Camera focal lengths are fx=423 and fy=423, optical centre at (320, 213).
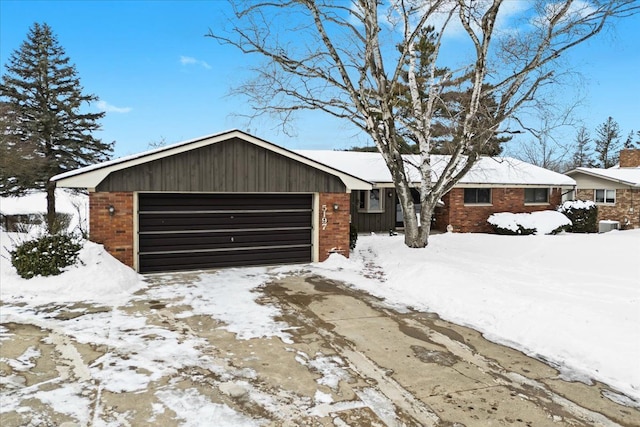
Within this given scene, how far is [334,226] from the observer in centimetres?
1164

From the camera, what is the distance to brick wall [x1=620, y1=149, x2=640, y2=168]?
2671 centimetres

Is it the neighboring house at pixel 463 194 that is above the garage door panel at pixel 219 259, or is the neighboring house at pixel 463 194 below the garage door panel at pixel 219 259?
above

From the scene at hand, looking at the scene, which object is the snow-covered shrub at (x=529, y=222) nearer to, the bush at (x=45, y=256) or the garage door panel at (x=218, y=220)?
the garage door panel at (x=218, y=220)

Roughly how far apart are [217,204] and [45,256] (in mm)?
3779

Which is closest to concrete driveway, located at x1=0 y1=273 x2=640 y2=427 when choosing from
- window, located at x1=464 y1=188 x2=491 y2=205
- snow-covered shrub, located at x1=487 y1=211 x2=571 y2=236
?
snow-covered shrub, located at x1=487 y1=211 x2=571 y2=236

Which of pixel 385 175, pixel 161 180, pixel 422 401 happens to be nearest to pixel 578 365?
pixel 422 401

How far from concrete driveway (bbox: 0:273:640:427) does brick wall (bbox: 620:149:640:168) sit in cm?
2772

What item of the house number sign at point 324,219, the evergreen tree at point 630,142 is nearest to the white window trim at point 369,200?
the house number sign at point 324,219

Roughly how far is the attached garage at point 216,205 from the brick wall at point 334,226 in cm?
3

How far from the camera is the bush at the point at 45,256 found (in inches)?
323

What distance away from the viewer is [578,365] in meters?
4.90

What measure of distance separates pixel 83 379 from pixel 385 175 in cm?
1487

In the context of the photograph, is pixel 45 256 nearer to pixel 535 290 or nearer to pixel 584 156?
pixel 535 290

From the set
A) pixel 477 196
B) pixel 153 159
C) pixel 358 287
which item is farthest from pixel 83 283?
pixel 477 196
